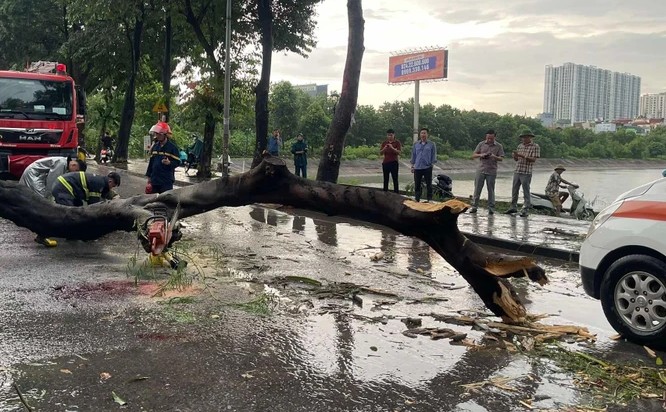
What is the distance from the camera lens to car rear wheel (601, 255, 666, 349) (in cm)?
570

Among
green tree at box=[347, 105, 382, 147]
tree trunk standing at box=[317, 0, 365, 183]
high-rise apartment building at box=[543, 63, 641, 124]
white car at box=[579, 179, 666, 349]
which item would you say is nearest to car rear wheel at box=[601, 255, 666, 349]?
white car at box=[579, 179, 666, 349]

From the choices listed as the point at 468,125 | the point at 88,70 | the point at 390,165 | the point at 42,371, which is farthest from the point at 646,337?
the point at 468,125

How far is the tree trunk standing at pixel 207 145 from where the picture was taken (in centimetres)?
2459

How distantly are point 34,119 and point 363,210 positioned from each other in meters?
14.2

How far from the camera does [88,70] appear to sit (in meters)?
39.2

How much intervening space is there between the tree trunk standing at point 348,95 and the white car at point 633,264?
11.2 metres

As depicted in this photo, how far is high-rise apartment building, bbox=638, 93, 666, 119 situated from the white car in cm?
6058

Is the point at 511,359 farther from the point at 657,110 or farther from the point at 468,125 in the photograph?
the point at 657,110

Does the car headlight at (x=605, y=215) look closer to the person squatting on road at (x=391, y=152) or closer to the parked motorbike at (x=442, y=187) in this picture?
the person squatting on road at (x=391, y=152)

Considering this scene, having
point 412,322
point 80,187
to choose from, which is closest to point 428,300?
point 412,322

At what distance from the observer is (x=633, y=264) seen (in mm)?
5898

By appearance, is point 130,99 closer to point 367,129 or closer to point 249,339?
Answer: point 367,129

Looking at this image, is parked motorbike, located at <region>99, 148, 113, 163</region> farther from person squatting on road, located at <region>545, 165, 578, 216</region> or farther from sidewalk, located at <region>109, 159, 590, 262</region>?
person squatting on road, located at <region>545, 165, 578, 216</region>

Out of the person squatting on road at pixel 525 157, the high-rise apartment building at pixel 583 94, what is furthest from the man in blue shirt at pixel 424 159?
the high-rise apartment building at pixel 583 94
